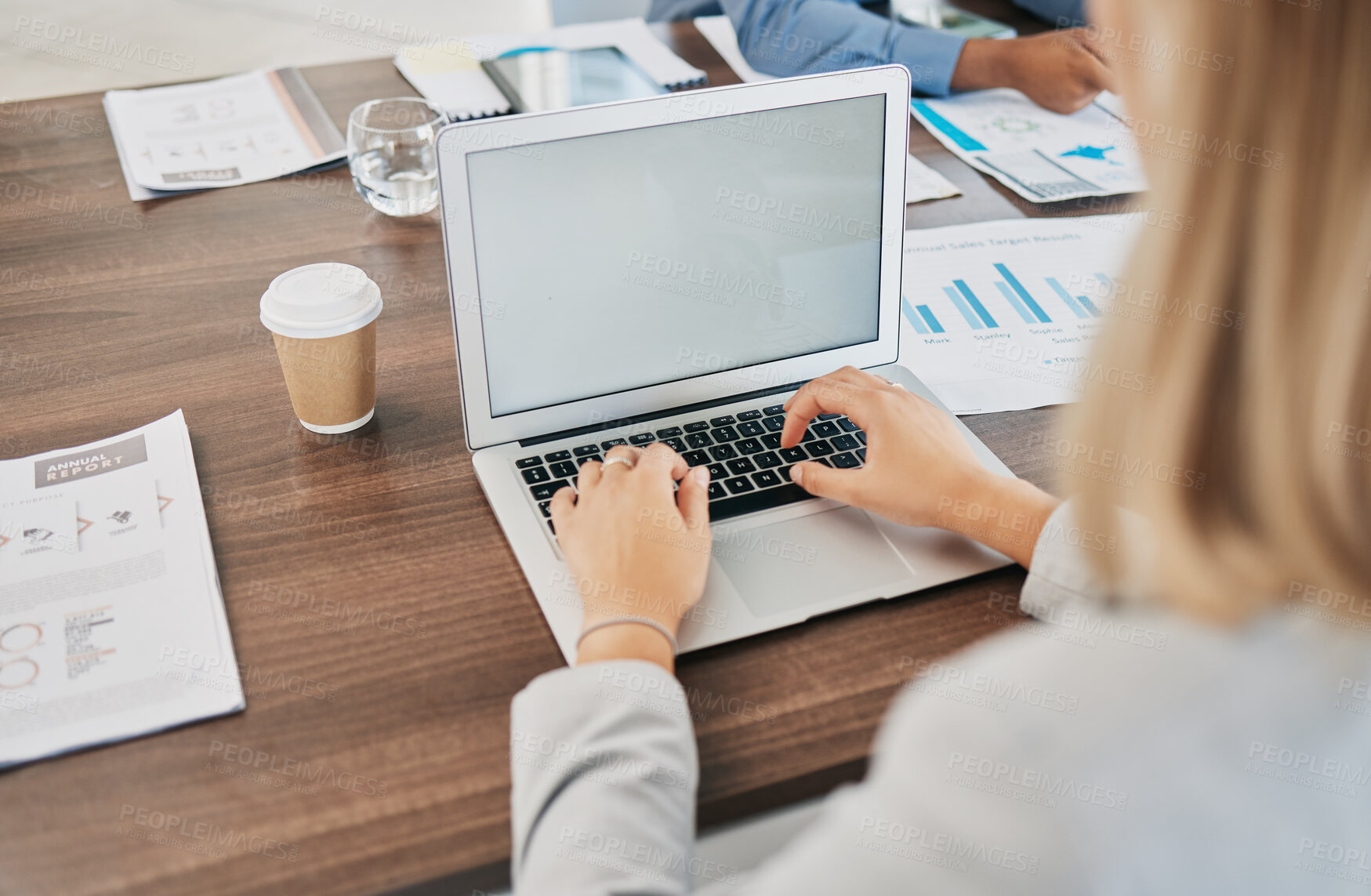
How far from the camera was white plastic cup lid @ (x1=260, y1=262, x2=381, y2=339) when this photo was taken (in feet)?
2.64

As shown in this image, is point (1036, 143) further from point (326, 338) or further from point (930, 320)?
point (326, 338)

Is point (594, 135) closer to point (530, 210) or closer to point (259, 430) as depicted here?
point (530, 210)

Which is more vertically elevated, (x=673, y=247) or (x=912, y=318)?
(x=673, y=247)

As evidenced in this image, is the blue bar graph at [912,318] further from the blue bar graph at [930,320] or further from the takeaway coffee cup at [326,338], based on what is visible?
the takeaway coffee cup at [326,338]

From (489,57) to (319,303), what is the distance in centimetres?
88

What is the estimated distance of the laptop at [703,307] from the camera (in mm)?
754

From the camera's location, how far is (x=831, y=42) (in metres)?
1.63

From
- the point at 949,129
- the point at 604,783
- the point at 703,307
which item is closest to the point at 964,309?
the point at 703,307

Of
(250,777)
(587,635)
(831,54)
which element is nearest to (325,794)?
→ (250,777)

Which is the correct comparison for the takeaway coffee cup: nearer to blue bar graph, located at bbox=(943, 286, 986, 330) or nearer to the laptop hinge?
the laptop hinge

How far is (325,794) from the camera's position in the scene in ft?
1.98

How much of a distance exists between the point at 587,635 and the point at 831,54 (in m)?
1.26

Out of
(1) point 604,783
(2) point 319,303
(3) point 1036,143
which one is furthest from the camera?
(3) point 1036,143

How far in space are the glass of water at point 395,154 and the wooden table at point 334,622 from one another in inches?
3.0
